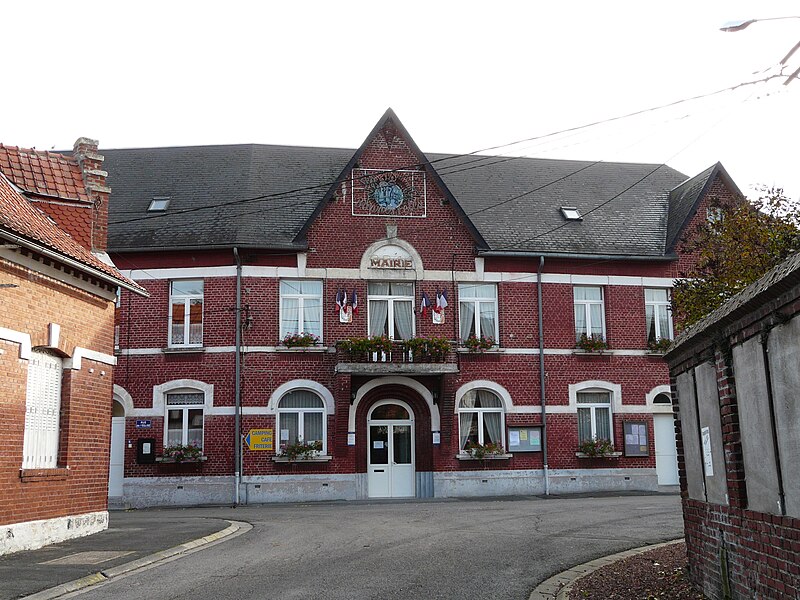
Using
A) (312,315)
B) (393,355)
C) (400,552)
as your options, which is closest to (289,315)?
(312,315)

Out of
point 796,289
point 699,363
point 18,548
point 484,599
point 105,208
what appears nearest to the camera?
point 796,289

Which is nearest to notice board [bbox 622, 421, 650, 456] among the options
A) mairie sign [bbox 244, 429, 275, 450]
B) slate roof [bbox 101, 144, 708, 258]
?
slate roof [bbox 101, 144, 708, 258]

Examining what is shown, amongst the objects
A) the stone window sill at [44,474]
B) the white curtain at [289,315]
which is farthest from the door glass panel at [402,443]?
the stone window sill at [44,474]

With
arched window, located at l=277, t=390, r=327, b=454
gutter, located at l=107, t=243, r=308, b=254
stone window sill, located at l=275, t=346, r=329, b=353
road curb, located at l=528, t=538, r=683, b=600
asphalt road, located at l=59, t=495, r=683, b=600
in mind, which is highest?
gutter, located at l=107, t=243, r=308, b=254

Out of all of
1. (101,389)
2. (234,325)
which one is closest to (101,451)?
(101,389)

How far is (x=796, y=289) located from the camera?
590 cm

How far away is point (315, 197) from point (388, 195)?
2451mm

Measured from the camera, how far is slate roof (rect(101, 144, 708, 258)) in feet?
84.6

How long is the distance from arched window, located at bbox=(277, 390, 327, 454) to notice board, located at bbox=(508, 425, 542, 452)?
5.33m

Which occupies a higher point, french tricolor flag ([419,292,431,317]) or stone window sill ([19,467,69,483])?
french tricolor flag ([419,292,431,317])

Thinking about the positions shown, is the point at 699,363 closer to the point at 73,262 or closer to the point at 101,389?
the point at 73,262

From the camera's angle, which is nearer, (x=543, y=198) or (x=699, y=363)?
(x=699, y=363)

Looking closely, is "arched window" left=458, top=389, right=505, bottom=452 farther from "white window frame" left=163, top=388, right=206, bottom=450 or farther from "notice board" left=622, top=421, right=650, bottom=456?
"white window frame" left=163, top=388, right=206, bottom=450

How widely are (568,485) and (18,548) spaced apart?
16533mm
